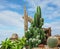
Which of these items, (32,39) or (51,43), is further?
(32,39)

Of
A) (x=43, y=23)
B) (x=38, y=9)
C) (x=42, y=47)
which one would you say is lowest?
(x=42, y=47)

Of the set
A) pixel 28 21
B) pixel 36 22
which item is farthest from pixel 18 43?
pixel 28 21

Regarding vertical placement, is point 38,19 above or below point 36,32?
above

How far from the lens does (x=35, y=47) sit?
61.4 ft

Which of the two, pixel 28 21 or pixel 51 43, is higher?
pixel 28 21

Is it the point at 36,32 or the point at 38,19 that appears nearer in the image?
the point at 36,32

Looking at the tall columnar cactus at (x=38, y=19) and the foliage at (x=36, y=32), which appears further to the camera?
the tall columnar cactus at (x=38, y=19)

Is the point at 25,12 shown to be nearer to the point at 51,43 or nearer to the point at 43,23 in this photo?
the point at 43,23

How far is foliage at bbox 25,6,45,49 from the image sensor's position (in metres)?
19.0

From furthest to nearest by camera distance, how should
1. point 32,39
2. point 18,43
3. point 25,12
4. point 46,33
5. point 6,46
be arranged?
point 25,12
point 46,33
point 32,39
point 18,43
point 6,46

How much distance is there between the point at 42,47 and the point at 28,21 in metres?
4.43

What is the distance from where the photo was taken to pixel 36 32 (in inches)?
755

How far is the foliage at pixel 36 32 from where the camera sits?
19.0 m

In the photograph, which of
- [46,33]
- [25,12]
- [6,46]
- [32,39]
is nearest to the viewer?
[6,46]
